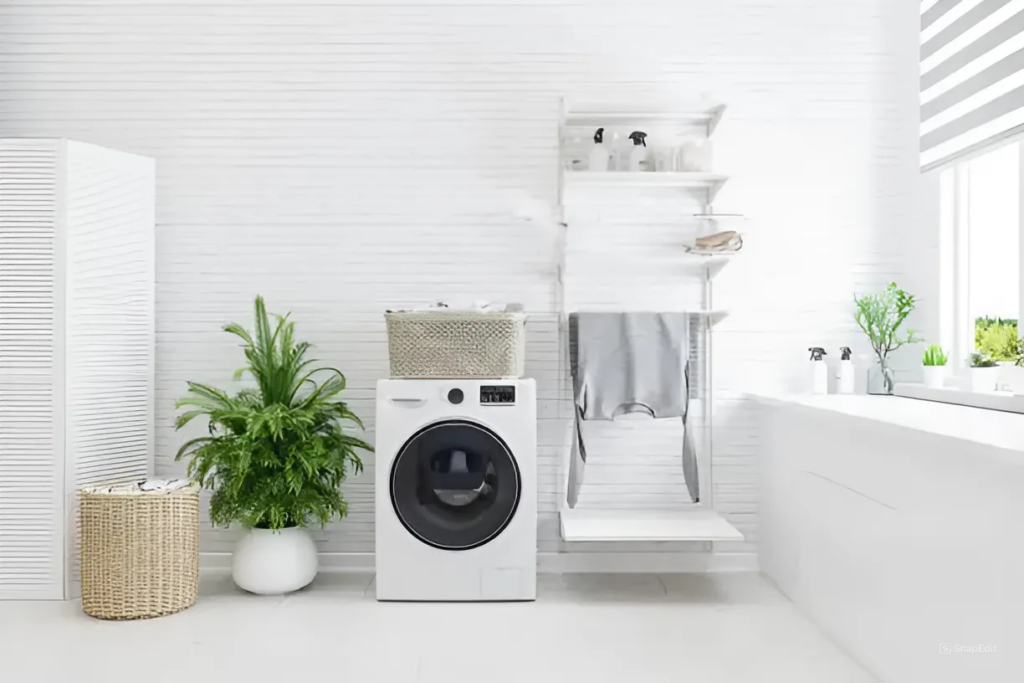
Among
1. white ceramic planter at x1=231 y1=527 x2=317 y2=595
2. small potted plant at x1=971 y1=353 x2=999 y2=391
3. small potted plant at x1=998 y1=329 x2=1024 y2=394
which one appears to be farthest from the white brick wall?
small potted plant at x1=998 y1=329 x2=1024 y2=394

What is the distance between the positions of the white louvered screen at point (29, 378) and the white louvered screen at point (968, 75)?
10.5 ft

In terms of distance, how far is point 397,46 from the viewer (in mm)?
3438

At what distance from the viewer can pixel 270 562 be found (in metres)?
3.03

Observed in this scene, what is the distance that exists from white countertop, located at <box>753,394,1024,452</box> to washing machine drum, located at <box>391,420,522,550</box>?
3.47 feet

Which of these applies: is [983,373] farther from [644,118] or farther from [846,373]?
[644,118]

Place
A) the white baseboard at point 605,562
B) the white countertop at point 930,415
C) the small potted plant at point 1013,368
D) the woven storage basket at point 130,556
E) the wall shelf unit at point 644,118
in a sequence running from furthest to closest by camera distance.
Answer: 1. the white baseboard at point 605,562
2. the wall shelf unit at point 644,118
3. the woven storage basket at point 130,556
4. the small potted plant at point 1013,368
5. the white countertop at point 930,415

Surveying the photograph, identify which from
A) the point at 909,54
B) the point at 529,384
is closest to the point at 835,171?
the point at 909,54

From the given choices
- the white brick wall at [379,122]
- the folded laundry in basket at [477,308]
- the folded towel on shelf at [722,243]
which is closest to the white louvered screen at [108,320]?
the white brick wall at [379,122]

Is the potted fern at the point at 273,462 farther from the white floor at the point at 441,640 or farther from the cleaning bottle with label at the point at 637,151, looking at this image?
the cleaning bottle with label at the point at 637,151

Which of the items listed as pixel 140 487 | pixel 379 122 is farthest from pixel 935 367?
pixel 140 487

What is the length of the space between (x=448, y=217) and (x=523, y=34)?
81cm

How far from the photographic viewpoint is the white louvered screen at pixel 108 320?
303 cm

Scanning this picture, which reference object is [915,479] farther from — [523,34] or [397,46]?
[397,46]

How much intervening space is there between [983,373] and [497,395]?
1600 mm
